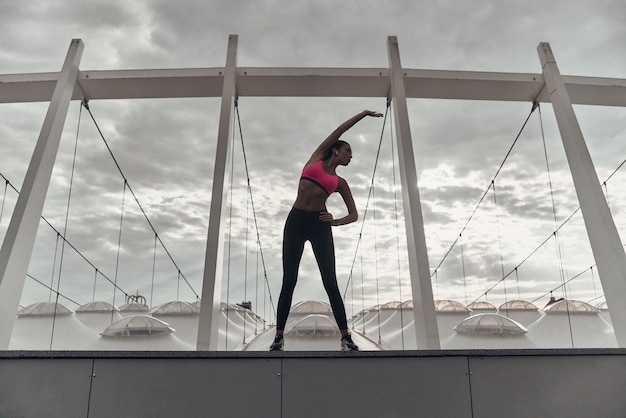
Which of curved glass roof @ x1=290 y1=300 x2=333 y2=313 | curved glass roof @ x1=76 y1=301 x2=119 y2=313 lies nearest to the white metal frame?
curved glass roof @ x1=290 y1=300 x2=333 y2=313

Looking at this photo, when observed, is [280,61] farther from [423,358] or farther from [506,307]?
[506,307]

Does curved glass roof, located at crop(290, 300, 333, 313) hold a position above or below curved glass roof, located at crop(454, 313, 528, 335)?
above

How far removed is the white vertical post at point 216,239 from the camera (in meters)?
4.46

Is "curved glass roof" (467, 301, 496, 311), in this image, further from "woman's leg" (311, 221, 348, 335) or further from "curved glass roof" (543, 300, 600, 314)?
"woman's leg" (311, 221, 348, 335)

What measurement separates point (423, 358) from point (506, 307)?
18.2 m

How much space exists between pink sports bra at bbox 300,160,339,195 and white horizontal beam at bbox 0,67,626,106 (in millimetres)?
2314

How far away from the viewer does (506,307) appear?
19.5 metres

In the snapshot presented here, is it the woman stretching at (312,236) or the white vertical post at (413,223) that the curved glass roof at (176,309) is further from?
the woman stretching at (312,236)

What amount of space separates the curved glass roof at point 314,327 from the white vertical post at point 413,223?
8.38 meters

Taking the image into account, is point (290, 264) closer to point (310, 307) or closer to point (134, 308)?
point (310, 307)

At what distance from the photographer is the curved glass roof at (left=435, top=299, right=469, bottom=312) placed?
1795 centimetres

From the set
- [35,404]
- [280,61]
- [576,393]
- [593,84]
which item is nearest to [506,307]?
[593,84]

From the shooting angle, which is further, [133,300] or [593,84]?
[133,300]

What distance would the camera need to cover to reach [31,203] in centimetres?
492
